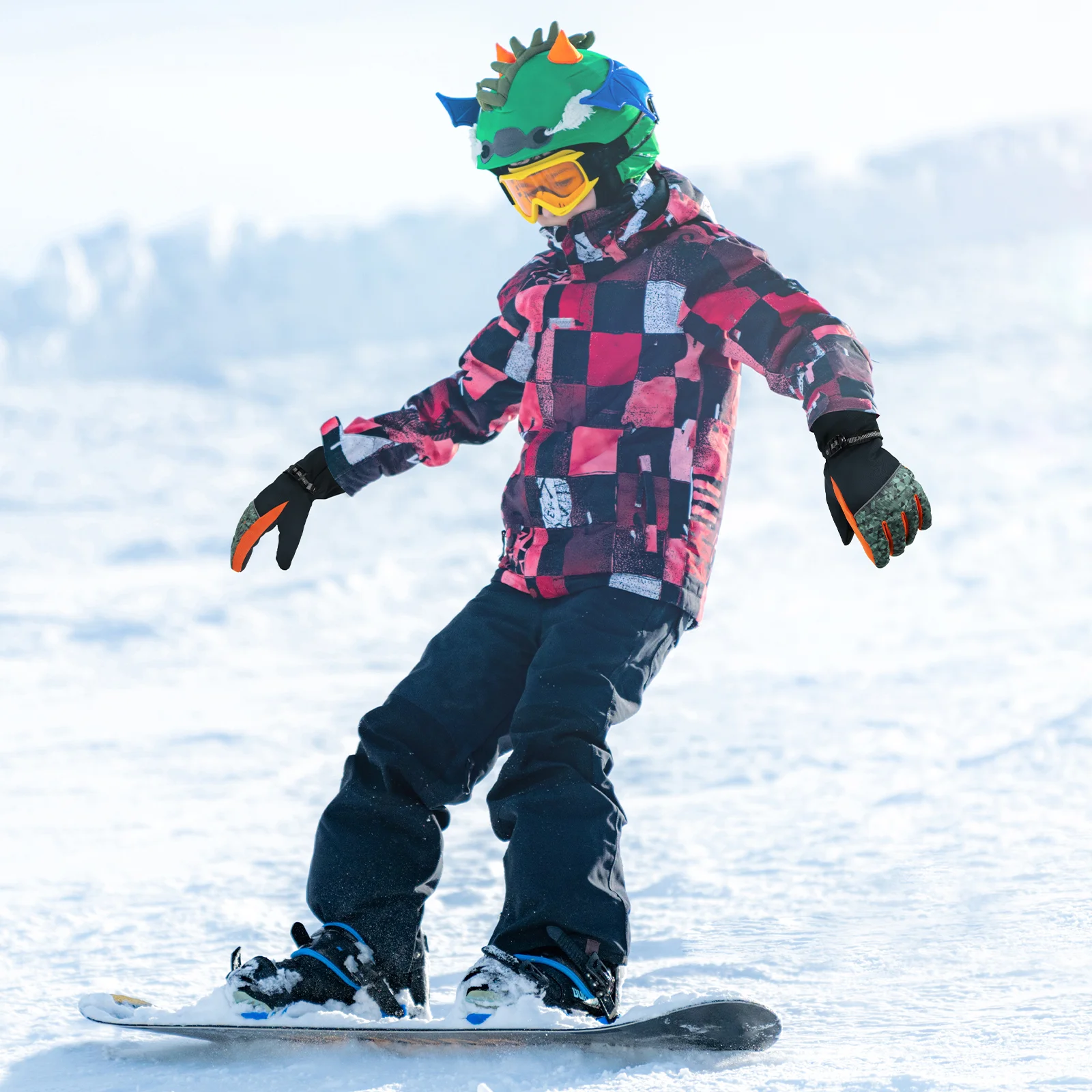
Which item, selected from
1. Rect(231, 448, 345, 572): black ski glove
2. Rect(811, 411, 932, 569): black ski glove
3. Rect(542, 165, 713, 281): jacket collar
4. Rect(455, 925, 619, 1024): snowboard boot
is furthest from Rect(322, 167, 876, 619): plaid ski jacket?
Rect(455, 925, 619, 1024): snowboard boot

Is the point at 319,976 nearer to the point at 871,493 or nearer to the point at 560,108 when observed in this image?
the point at 871,493

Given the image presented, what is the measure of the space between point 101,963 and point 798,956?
4.34ft

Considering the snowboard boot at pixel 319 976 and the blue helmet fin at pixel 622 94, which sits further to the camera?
the blue helmet fin at pixel 622 94

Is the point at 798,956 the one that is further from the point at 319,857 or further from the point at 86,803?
the point at 86,803

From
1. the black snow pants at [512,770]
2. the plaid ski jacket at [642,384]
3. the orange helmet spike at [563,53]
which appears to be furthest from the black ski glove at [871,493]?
the orange helmet spike at [563,53]

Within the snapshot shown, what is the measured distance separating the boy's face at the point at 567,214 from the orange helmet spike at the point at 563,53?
0.24 m

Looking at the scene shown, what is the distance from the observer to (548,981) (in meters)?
1.73

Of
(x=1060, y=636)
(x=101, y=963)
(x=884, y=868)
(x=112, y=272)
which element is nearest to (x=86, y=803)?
(x=101, y=963)

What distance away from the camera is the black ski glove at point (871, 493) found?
1.61 m

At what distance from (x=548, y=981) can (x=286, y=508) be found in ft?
3.20

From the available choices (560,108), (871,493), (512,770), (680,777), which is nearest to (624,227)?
(560,108)

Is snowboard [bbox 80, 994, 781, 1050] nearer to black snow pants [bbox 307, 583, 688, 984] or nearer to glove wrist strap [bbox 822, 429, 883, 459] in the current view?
black snow pants [bbox 307, 583, 688, 984]

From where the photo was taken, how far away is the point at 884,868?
112 inches

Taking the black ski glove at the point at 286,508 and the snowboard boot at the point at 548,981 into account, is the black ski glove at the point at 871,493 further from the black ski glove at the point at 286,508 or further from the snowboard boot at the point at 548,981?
the black ski glove at the point at 286,508
